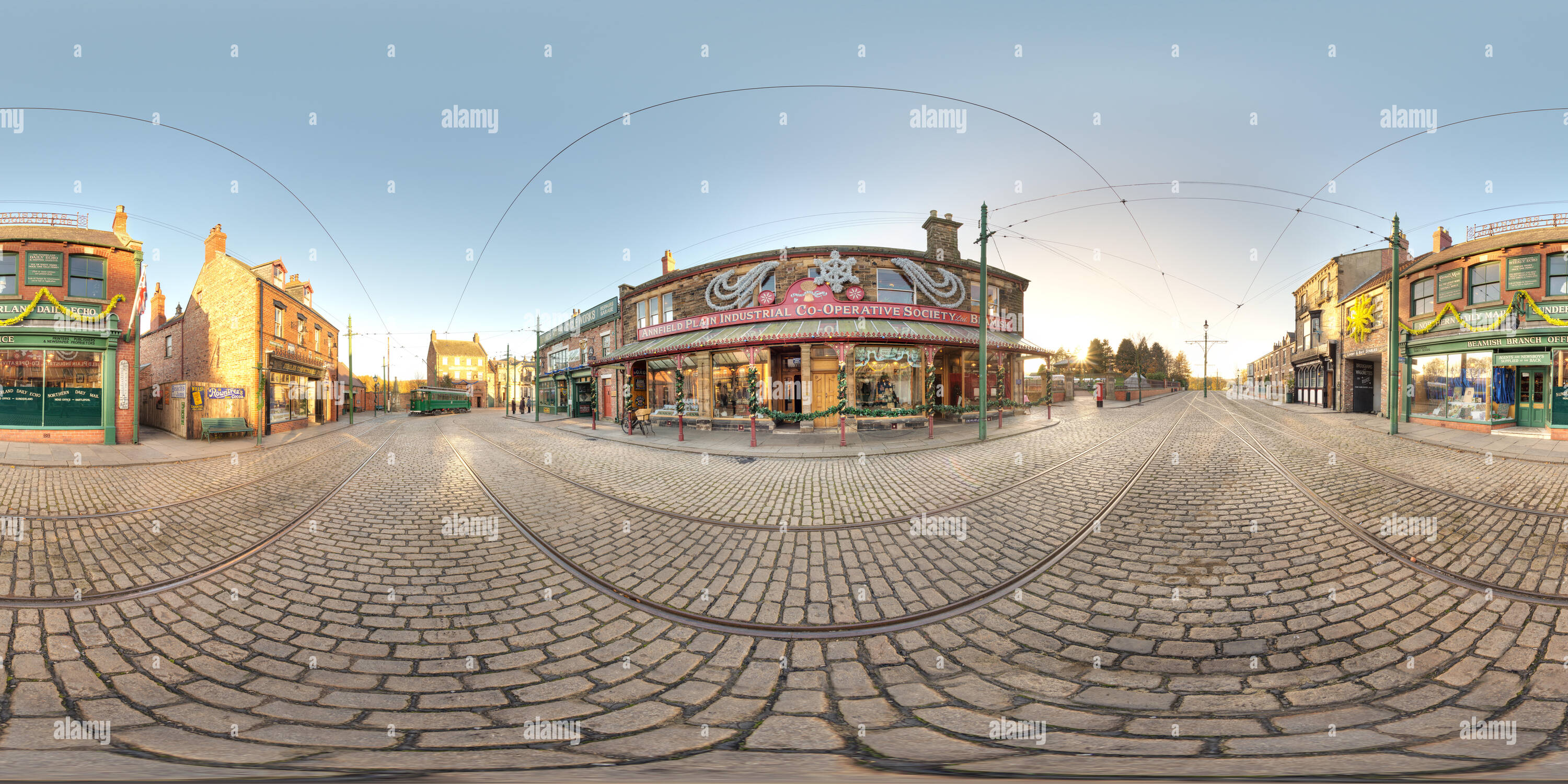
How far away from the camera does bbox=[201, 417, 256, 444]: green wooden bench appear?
18.4 metres

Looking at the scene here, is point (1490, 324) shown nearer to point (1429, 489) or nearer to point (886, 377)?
point (1429, 489)

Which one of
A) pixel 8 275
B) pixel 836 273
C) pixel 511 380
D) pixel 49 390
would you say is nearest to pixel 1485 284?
pixel 836 273

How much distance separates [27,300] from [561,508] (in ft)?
76.9

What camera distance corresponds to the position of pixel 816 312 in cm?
1925

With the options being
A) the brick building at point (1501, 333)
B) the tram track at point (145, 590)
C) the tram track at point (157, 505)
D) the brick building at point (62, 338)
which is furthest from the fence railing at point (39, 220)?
the brick building at point (1501, 333)

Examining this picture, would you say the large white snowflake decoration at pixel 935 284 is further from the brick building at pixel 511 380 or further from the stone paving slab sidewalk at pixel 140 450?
the brick building at pixel 511 380

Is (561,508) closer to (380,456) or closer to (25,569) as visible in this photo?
(25,569)

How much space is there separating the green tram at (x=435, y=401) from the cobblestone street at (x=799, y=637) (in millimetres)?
38618

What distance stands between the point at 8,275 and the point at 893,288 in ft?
96.5

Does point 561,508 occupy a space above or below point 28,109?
below

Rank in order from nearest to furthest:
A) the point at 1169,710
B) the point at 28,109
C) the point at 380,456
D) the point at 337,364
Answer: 1. the point at 1169,710
2. the point at 28,109
3. the point at 380,456
4. the point at 337,364

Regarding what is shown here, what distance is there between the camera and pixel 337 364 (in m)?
34.6

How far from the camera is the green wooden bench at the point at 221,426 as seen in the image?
60.3 ft

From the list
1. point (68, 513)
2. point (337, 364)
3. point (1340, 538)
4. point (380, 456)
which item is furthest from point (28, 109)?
point (337, 364)
